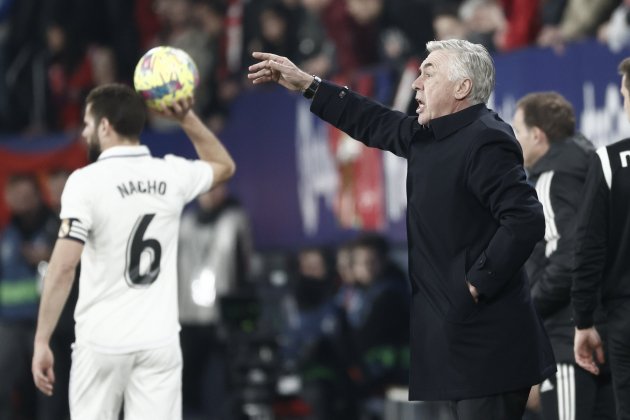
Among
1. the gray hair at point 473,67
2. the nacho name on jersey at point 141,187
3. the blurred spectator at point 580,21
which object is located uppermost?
the blurred spectator at point 580,21

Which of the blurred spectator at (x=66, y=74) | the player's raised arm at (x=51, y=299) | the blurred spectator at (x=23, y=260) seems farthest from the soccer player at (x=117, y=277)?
the blurred spectator at (x=66, y=74)

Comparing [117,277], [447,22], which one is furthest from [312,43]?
[117,277]

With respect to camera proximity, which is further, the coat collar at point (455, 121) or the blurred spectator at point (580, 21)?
the blurred spectator at point (580, 21)

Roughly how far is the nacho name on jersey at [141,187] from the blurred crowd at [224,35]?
3822 millimetres

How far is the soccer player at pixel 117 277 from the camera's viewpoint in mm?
6586

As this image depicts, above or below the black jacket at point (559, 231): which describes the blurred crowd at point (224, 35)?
above

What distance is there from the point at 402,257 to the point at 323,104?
585 centimetres

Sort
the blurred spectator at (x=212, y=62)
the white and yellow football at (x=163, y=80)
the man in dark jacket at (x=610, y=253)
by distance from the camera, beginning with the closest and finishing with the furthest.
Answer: the man in dark jacket at (x=610, y=253) < the white and yellow football at (x=163, y=80) < the blurred spectator at (x=212, y=62)

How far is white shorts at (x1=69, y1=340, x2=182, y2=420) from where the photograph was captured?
6652 mm

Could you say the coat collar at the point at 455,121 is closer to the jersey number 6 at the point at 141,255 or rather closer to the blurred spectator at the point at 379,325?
the jersey number 6 at the point at 141,255

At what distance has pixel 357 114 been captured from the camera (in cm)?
612

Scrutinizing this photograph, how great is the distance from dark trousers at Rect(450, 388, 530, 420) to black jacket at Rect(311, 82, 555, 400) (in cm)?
4

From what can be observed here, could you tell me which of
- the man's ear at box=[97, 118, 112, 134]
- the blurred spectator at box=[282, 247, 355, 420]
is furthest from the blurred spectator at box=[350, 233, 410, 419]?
the man's ear at box=[97, 118, 112, 134]

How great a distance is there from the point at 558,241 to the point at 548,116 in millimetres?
656
